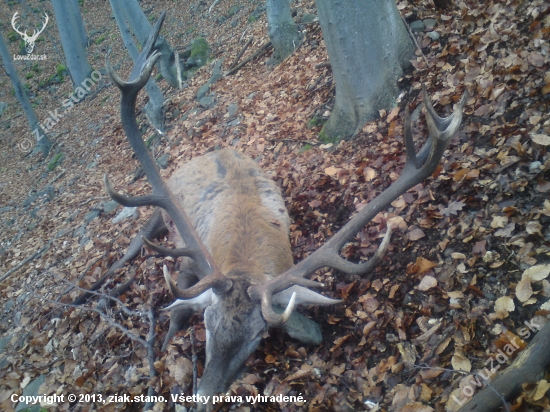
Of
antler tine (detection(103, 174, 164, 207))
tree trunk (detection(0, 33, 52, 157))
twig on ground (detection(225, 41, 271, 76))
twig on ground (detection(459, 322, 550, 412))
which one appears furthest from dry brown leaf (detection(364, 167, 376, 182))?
tree trunk (detection(0, 33, 52, 157))

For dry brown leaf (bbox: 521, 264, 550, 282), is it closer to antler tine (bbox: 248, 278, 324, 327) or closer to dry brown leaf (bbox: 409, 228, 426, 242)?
dry brown leaf (bbox: 409, 228, 426, 242)

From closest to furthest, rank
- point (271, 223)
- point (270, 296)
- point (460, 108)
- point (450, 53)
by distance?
point (460, 108) < point (270, 296) < point (271, 223) < point (450, 53)

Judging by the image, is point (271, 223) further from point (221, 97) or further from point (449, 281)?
point (221, 97)

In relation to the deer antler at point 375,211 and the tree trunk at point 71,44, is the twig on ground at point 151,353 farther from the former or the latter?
the tree trunk at point 71,44

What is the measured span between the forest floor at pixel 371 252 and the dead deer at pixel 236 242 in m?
0.37

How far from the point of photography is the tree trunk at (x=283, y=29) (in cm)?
872

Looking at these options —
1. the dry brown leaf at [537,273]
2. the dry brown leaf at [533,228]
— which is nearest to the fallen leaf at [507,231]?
the dry brown leaf at [533,228]

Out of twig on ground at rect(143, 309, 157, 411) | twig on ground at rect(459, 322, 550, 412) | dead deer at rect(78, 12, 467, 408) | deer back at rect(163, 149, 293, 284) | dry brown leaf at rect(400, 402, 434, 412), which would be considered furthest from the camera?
deer back at rect(163, 149, 293, 284)

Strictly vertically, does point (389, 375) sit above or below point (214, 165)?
below

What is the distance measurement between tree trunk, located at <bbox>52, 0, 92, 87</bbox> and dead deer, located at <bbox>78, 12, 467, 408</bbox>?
15.7 metres

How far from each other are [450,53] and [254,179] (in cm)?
297

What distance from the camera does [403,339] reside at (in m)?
3.54

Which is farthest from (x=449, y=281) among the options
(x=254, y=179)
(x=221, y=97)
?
(x=221, y=97)

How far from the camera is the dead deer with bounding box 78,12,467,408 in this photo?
11.8 ft
